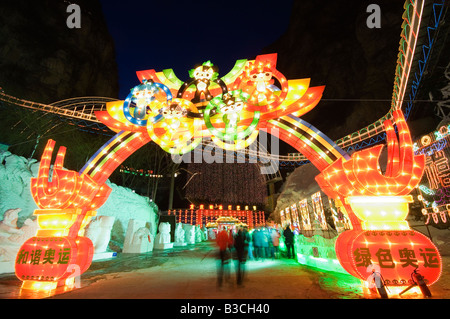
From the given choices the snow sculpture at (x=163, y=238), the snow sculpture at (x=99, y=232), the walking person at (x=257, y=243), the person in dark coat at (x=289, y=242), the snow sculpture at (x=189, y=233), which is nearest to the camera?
the person in dark coat at (x=289, y=242)

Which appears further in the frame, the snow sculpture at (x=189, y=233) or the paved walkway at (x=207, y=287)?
the snow sculpture at (x=189, y=233)

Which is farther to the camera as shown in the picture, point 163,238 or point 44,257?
point 163,238

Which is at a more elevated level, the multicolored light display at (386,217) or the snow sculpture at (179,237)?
the multicolored light display at (386,217)

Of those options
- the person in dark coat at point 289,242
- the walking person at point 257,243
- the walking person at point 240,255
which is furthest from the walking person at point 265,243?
the walking person at point 240,255

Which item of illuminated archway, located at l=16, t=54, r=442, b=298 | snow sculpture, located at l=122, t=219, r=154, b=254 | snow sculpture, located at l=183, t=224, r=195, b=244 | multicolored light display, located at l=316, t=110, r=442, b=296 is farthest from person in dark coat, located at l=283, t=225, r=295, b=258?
snow sculpture, located at l=183, t=224, r=195, b=244

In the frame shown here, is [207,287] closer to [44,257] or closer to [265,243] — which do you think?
[44,257]

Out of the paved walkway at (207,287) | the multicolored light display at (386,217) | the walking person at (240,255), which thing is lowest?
the paved walkway at (207,287)

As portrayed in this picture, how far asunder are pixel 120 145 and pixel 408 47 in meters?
13.2

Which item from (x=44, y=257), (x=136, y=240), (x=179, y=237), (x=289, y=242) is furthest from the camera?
(x=179, y=237)

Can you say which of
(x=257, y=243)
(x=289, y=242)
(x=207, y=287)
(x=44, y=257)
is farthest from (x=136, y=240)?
(x=207, y=287)

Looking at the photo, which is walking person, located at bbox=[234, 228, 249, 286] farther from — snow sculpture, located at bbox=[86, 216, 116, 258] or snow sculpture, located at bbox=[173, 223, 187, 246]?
snow sculpture, located at bbox=[173, 223, 187, 246]

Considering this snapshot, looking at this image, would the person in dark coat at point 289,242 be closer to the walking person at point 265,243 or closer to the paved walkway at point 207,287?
the walking person at point 265,243
